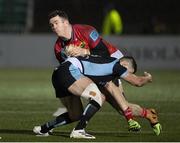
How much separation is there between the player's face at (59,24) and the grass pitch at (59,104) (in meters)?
1.34

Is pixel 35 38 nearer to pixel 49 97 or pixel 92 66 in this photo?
pixel 49 97

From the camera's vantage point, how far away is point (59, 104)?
14.9 meters

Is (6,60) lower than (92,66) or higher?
lower

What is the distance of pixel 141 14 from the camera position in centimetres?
3008

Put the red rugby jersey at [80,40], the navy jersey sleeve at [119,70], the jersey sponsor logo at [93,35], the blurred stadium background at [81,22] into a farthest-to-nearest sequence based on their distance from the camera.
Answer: the blurred stadium background at [81,22] < the jersey sponsor logo at [93,35] < the red rugby jersey at [80,40] < the navy jersey sleeve at [119,70]

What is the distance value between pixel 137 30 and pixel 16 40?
4799mm

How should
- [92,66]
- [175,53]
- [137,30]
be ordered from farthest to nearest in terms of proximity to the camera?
[137,30] < [175,53] < [92,66]

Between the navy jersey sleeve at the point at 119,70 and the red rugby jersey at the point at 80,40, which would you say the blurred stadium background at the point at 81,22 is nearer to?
the red rugby jersey at the point at 80,40

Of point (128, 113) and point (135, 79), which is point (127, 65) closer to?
point (135, 79)

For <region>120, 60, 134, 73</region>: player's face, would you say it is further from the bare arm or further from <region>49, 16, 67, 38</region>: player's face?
<region>49, 16, 67, 38</region>: player's face

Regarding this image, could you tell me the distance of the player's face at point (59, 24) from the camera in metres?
9.88

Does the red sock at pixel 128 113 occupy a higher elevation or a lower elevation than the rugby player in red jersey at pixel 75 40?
lower

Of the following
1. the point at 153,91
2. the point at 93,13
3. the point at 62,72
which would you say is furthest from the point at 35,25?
the point at 62,72

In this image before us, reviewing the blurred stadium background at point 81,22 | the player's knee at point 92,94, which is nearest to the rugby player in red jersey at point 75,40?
the player's knee at point 92,94
